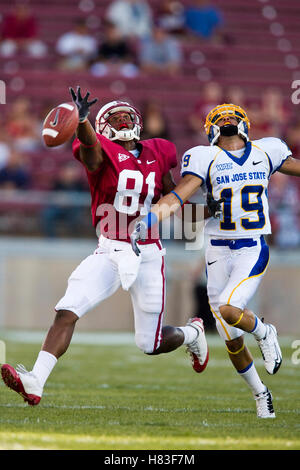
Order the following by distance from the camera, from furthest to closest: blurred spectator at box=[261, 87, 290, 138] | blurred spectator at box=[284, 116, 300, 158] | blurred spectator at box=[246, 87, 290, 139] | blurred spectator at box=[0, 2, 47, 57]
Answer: blurred spectator at box=[0, 2, 47, 57], blurred spectator at box=[261, 87, 290, 138], blurred spectator at box=[246, 87, 290, 139], blurred spectator at box=[284, 116, 300, 158]

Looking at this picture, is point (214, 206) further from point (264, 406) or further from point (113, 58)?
point (113, 58)

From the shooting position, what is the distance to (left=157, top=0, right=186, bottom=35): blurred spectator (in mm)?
12828

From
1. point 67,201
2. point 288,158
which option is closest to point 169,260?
point 67,201

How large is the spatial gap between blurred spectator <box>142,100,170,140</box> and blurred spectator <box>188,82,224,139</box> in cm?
80

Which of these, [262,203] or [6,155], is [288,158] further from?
[6,155]

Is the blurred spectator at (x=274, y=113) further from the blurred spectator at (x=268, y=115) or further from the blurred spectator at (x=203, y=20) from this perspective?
the blurred spectator at (x=203, y=20)

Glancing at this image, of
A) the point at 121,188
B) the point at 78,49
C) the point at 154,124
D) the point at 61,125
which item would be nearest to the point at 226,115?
the point at 121,188

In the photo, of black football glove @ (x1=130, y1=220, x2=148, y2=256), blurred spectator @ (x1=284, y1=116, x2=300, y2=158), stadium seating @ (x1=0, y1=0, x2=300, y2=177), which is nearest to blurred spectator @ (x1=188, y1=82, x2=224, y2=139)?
stadium seating @ (x1=0, y1=0, x2=300, y2=177)

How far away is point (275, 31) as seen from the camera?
13.5 m

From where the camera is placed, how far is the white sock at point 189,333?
16.5 ft

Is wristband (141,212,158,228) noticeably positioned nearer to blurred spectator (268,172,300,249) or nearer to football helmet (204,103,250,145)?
football helmet (204,103,250,145)

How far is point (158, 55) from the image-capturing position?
40.6 ft

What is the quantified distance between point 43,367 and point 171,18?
9.37 m
